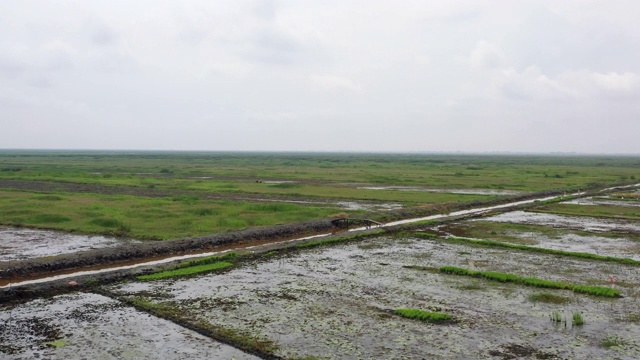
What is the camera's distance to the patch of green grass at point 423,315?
11.9 m

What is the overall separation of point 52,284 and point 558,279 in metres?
14.9

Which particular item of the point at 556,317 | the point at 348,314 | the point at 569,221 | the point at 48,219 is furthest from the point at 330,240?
the point at 569,221

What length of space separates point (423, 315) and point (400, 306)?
41.1 inches

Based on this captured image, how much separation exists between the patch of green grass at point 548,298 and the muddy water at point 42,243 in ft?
49.4

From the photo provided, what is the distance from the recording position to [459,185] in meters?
53.2

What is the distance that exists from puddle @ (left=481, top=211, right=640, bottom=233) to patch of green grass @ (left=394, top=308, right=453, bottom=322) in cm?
1843

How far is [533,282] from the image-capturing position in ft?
50.4

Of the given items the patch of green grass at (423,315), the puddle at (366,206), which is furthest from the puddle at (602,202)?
the patch of green grass at (423,315)

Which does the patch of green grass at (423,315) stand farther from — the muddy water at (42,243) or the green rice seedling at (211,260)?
the muddy water at (42,243)

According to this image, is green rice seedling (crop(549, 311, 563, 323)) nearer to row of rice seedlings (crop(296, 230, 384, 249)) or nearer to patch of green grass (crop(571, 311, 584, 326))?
patch of green grass (crop(571, 311, 584, 326))

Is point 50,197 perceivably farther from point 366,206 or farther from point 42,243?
point 366,206

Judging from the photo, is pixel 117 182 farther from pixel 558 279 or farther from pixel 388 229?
pixel 558 279

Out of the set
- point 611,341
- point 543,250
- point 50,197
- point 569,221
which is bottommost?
point 569,221

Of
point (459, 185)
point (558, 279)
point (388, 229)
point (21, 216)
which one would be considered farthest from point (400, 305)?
point (459, 185)
